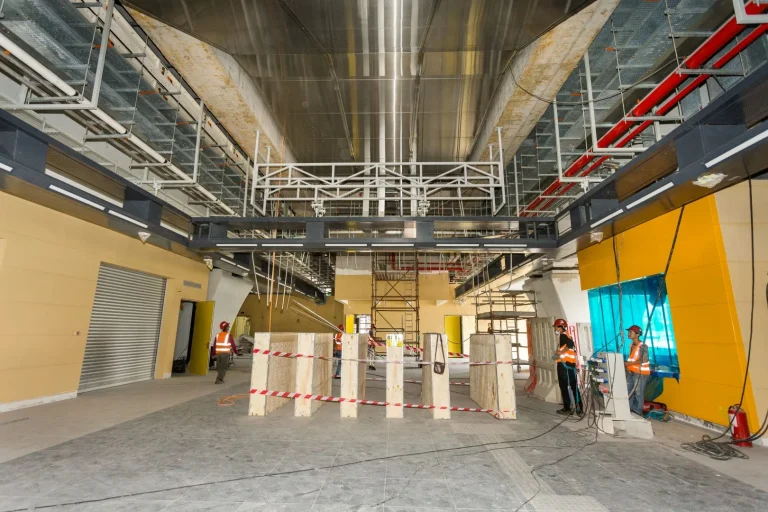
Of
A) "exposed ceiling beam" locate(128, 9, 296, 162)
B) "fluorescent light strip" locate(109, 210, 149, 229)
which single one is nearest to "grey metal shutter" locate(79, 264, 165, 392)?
"fluorescent light strip" locate(109, 210, 149, 229)

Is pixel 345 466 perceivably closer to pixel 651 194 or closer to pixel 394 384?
pixel 394 384

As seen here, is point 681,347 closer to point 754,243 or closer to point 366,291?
point 754,243

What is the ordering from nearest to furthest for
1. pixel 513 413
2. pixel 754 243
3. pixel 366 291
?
1. pixel 754 243
2. pixel 513 413
3. pixel 366 291

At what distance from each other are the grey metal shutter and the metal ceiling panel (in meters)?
5.82

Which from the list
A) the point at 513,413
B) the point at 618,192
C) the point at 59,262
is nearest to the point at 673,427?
the point at 513,413

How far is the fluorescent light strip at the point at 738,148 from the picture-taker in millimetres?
A: 3570

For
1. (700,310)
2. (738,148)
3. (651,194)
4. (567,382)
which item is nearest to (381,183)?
(651,194)

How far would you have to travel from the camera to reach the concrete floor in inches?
120

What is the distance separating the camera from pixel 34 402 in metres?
6.34

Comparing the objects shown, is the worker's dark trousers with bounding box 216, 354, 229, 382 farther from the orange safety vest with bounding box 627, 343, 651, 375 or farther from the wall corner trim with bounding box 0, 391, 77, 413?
the orange safety vest with bounding box 627, 343, 651, 375

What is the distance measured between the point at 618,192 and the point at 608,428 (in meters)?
4.10

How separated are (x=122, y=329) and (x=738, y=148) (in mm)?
12245

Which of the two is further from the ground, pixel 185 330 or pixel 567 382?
pixel 185 330

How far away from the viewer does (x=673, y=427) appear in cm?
559
